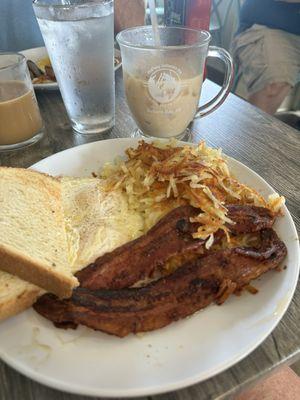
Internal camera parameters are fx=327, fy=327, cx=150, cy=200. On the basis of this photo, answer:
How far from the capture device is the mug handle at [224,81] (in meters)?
1.24

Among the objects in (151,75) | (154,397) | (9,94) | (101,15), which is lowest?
(154,397)

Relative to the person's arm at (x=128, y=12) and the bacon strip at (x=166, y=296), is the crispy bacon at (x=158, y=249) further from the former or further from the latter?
the person's arm at (x=128, y=12)

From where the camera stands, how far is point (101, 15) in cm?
120

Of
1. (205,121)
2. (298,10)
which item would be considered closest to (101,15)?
(205,121)

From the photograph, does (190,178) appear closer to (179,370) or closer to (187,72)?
(187,72)

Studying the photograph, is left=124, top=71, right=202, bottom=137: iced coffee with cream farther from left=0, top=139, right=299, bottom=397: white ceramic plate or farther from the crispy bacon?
left=0, top=139, right=299, bottom=397: white ceramic plate

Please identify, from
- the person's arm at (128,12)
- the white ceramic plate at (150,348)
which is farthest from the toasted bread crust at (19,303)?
the person's arm at (128,12)

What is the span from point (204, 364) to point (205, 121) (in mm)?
1196

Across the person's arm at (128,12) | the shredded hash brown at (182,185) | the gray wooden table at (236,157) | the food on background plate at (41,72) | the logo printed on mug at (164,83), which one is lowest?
the gray wooden table at (236,157)

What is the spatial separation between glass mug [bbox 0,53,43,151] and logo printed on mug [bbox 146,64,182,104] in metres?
0.53

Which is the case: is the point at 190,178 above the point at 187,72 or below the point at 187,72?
below

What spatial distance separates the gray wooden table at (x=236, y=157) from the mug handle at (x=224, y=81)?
0.43 ft

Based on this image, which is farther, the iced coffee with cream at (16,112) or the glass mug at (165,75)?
the iced coffee with cream at (16,112)

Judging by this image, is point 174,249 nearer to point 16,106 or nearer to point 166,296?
point 166,296
